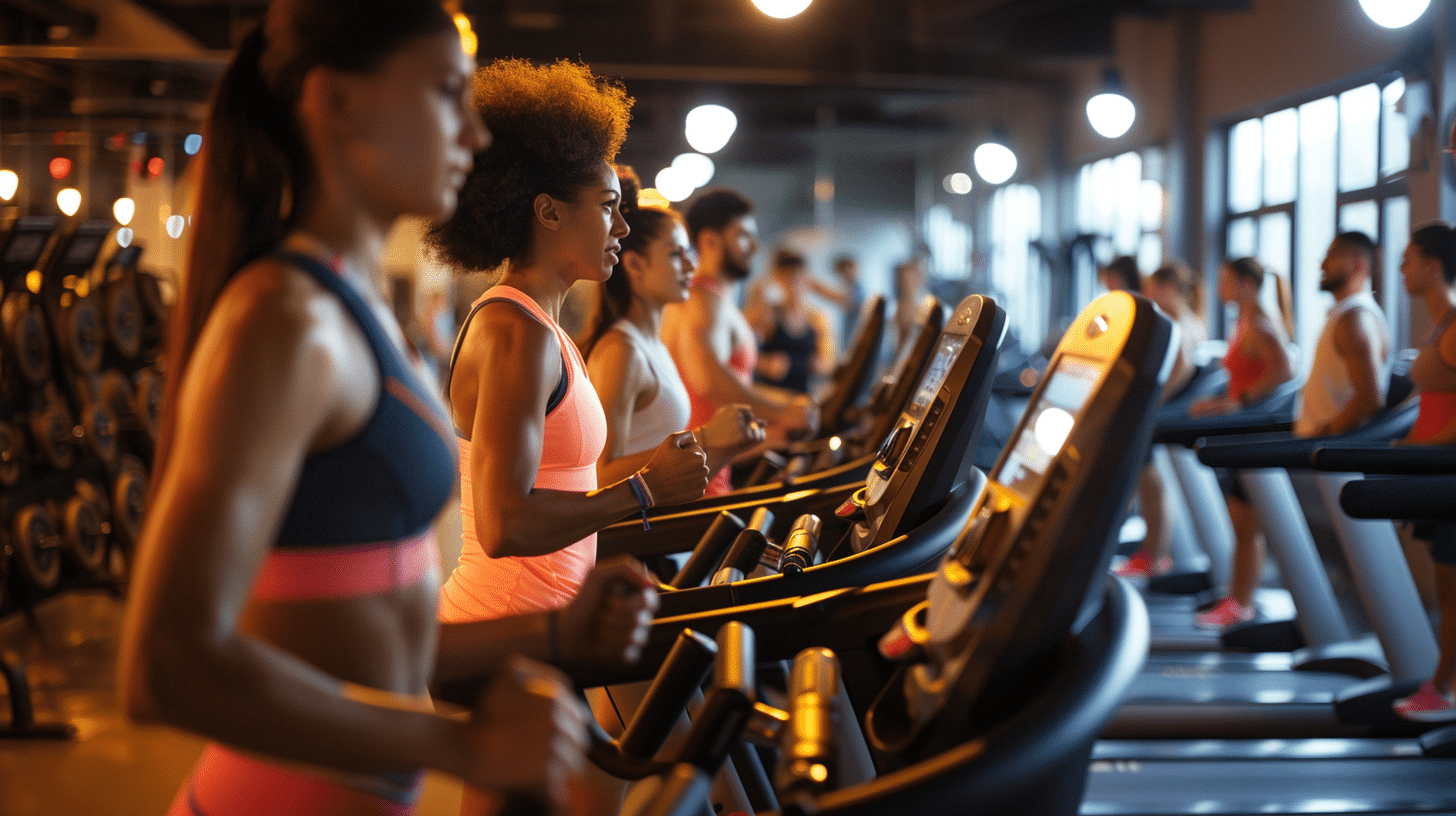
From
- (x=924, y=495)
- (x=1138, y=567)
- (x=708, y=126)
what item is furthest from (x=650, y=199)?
(x=708, y=126)

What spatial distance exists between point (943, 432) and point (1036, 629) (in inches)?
22.6

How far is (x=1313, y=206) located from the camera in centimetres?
673

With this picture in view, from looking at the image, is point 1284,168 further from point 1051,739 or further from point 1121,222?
point 1051,739

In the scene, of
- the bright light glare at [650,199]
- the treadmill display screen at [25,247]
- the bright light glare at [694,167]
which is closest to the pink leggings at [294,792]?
the bright light glare at [650,199]

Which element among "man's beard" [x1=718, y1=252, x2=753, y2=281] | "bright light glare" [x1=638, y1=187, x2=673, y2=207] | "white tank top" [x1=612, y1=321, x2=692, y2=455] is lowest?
"white tank top" [x1=612, y1=321, x2=692, y2=455]

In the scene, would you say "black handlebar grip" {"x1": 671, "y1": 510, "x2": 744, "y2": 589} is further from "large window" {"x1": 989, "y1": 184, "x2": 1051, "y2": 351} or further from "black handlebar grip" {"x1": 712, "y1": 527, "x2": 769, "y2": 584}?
"large window" {"x1": 989, "y1": 184, "x2": 1051, "y2": 351}

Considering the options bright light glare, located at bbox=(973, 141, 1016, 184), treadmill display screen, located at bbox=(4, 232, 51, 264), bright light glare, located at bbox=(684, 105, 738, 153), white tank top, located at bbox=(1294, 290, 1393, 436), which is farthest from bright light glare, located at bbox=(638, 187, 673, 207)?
bright light glare, located at bbox=(973, 141, 1016, 184)

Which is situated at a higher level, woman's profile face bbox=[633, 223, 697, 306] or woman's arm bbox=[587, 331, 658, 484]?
woman's profile face bbox=[633, 223, 697, 306]

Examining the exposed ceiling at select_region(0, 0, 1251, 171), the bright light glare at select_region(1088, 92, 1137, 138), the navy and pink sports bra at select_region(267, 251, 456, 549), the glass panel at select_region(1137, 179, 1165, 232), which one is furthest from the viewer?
the glass panel at select_region(1137, 179, 1165, 232)

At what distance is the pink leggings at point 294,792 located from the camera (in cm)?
95

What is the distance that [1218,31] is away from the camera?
25.8ft

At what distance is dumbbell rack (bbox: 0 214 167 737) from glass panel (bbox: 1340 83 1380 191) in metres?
5.92

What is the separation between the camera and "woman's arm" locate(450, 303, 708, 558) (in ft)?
4.76

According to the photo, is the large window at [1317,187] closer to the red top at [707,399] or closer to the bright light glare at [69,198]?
the red top at [707,399]
